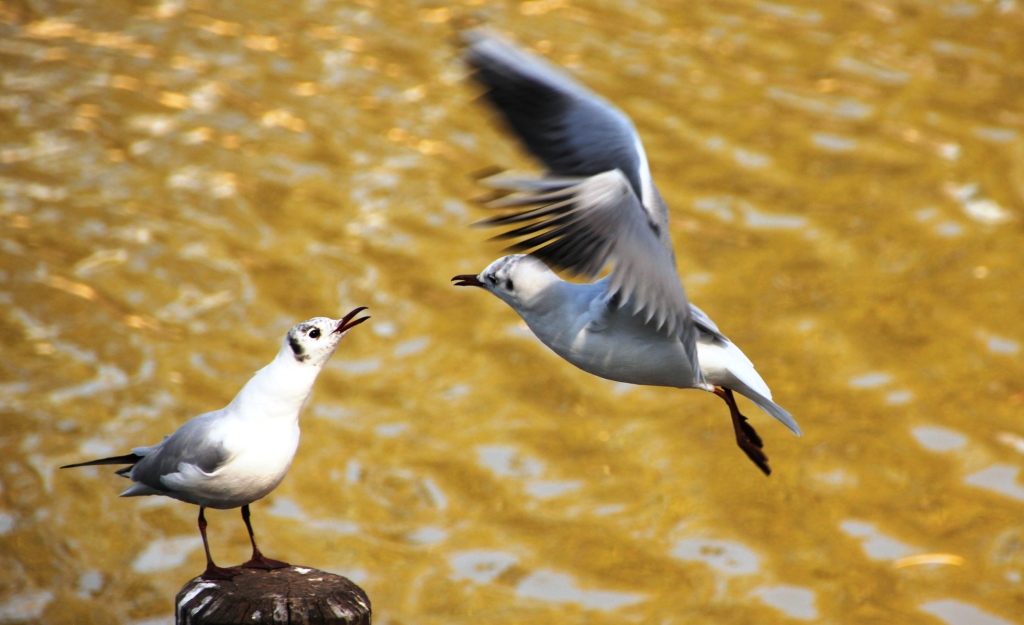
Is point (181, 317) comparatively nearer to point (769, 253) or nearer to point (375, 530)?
point (375, 530)

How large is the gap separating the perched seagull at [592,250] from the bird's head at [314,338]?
341 millimetres

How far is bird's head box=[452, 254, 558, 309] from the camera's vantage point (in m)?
2.62

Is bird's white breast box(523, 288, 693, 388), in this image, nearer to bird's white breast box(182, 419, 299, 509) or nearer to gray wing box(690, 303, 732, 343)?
gray wing box(690, 303, 732, 343)

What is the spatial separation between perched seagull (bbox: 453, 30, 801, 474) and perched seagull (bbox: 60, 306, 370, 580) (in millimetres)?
412

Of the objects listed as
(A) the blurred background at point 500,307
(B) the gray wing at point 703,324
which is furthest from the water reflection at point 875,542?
(B) the gray wing at point 703,324

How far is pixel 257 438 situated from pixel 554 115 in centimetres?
119

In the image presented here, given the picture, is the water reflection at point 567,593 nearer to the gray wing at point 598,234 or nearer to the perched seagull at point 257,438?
the perched seagull at point 257,438

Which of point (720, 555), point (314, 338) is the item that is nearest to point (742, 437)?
point (314, 338)

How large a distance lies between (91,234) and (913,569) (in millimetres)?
5462

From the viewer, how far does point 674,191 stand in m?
7.87

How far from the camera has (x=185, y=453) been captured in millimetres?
2586

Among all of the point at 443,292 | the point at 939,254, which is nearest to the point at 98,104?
the point at 443,292

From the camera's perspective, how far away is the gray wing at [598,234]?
228 cm

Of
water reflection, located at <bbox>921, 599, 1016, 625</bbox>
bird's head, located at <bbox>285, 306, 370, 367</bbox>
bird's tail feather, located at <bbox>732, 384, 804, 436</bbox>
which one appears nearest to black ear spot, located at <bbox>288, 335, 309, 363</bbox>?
bird's head, located at <bbox>285, 306, 370, 367</bbox>
